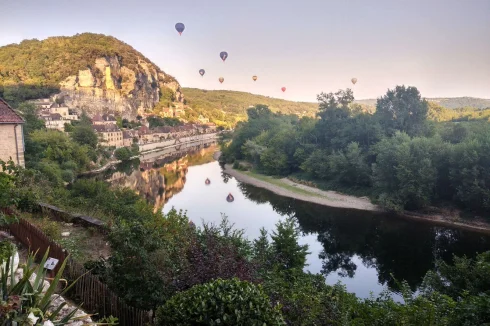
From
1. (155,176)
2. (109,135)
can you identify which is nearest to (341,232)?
(155,176)

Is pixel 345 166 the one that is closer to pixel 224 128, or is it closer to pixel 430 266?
pixel 430 266

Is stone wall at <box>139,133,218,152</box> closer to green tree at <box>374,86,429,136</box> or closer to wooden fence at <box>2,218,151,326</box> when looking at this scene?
green tree at <box>374,86,429,136</box>

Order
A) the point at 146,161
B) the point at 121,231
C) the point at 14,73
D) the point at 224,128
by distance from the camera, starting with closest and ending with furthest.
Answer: the point at 121,231 → the point at 146,161 → the point at 14,73 → the point at 224,128

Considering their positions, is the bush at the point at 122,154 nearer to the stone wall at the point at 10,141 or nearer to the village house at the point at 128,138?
the village house at the point at 128,138

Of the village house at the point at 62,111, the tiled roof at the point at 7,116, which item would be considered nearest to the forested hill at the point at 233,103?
the village house at the point at 62,111

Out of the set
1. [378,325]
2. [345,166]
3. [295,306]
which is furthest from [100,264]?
[345,166]
